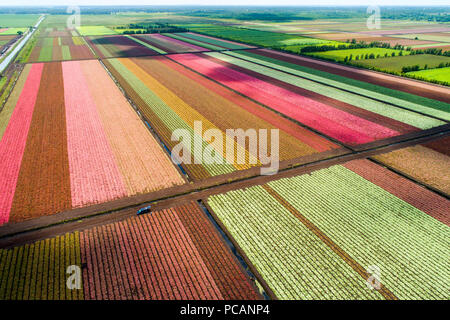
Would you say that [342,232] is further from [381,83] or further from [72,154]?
[381,83]

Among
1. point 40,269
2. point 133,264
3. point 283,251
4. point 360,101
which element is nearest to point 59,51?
point 360,101

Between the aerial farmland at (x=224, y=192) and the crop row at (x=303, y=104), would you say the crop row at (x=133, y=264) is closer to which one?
the aerial farmland at (x=224, y=192)

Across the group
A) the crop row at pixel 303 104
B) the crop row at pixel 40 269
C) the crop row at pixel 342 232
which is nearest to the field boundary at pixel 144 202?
the crop row at pixel 40 269

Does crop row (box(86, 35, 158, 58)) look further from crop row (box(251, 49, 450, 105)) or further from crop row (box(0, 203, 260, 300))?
crop row (box(0, 203, 260, 300))

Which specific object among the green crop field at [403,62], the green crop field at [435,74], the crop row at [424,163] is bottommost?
the crop row at [424,163]

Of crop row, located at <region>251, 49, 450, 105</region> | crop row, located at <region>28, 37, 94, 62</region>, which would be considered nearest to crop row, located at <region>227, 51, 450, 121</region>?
crop row, located at <region>251, 49, 450, 105</region>

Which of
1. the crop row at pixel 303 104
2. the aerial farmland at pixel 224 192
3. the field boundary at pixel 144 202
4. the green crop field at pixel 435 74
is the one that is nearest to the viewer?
the aerial farmland at pixel 224 192
